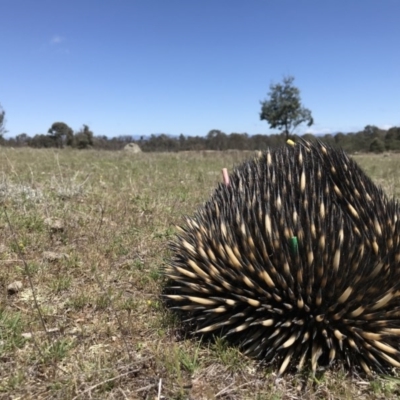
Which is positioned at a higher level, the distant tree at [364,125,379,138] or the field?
the distant tree at [364,125,379,138]

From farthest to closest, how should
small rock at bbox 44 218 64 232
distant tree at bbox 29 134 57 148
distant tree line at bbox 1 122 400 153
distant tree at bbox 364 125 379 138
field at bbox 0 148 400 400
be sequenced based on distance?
distant tree at bbox 364 125 379 138 → distant tree line at bbox 1 122 400 153 → distant tree at bbox 29 134 57 148 → small rock at bbox 44 218 64 232 → field at bbox 0 148 400 400

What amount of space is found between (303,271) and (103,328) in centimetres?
134

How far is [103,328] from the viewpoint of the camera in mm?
2713

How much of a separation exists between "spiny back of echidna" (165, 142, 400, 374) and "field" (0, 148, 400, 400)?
0.15 metres

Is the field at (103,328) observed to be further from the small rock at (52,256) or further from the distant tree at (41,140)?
the distant tree at (41,140)

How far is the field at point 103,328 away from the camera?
221 cm

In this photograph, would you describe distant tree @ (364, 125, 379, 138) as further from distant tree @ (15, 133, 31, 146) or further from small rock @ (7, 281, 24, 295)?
small rock @ (7, 281, 24, 295)

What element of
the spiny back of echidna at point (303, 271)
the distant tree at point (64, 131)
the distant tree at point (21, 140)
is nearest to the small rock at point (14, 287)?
the spiny back of echidna at point (303, 271)

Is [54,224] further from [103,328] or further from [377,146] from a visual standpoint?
[377,146]

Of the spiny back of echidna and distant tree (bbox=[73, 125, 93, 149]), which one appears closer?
the spiny back of echidna

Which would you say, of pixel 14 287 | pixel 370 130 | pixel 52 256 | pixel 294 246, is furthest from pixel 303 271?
pixel 370 130

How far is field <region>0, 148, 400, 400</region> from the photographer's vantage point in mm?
2211

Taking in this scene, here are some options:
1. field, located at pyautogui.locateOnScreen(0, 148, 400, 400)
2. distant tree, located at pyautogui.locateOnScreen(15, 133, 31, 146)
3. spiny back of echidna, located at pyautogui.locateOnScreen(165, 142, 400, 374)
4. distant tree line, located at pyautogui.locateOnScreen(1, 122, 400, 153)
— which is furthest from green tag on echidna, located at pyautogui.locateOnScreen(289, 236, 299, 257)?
distant tree line, located at pyautogui.locateOnScreen(1, 122, 400, 153)

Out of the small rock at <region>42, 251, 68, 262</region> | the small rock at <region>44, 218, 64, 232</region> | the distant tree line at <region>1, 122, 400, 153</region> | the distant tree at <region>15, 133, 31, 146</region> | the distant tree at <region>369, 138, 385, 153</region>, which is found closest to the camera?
the small rock at <region>42, 251, 68, 262</region>
